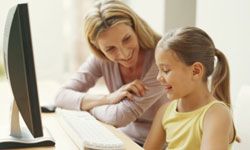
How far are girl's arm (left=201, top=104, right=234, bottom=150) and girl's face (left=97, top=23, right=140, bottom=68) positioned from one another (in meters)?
0.50

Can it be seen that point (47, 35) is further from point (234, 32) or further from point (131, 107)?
point (131, 107)

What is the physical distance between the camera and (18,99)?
1263mm

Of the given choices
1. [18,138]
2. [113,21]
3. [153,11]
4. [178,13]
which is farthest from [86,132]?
[153,11]

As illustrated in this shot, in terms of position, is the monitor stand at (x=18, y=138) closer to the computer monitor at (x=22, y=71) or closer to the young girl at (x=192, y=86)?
the computer monitor at (x=22, y=71)

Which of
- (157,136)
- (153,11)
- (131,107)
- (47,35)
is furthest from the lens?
(47,35)

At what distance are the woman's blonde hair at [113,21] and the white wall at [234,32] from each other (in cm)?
43

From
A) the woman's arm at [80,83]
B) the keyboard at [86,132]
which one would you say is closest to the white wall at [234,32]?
the woman's arm at [80,83]

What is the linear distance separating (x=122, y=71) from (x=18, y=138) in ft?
2.06

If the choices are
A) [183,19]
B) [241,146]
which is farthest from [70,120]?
[183,19]

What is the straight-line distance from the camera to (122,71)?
6.06ft

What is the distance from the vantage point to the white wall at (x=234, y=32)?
1897mm

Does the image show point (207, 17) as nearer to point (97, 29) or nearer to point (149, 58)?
point (149, 58)

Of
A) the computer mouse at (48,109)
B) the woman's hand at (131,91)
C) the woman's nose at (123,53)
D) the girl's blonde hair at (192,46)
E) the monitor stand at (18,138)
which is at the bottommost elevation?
the computer mouse at (48,109)

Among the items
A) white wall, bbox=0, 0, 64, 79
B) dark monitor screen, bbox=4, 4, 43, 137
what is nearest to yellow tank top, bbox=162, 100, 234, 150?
dark monitor screen, bbox=4, 4, 43, 137
